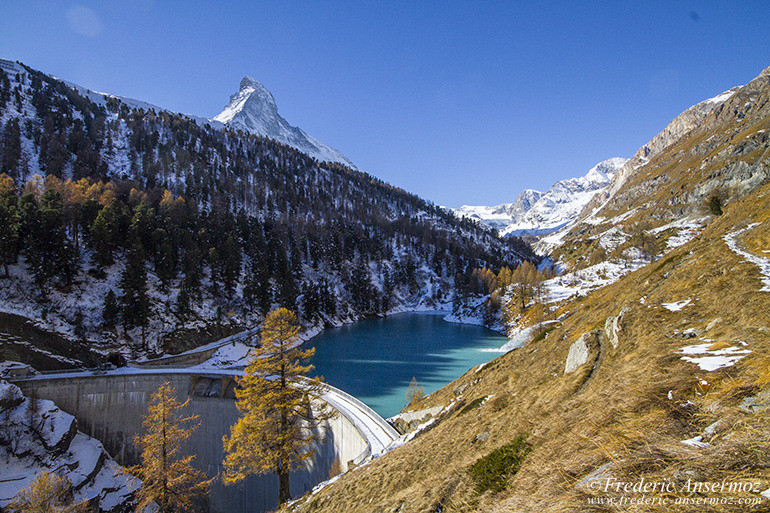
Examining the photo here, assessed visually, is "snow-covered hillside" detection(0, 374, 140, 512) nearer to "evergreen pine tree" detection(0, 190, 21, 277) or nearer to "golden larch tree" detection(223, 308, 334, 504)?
"golden larch tree" detection(223, 308, 334, 504)

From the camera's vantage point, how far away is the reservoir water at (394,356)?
4409 cm

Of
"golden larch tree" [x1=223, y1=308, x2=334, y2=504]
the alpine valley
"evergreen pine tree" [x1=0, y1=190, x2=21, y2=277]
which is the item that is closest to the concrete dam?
the alpine valley

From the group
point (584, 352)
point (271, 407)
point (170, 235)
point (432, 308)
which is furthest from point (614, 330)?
point (432, 308)

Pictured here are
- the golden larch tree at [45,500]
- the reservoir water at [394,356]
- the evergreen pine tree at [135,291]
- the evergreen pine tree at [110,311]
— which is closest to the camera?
the golden larch tree at [45,500]

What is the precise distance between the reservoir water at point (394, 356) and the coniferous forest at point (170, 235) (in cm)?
1882

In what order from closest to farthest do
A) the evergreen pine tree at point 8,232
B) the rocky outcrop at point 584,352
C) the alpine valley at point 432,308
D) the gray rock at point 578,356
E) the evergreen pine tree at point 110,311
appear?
1. the alpine valley at point 432,308
2. the rocky outcrop at point 584,352
3. the gray rock at point 578,356
4. the evergreen pine tree at point 8,232
5. the evergreen pine tree at point 110,311

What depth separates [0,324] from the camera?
40094mm

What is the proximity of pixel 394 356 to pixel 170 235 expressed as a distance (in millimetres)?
59063

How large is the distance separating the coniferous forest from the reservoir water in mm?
18821

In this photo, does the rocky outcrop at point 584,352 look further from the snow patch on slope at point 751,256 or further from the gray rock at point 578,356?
the snow patch on slope at point 751,256

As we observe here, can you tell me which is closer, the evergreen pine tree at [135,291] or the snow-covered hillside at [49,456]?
the snow-covered hillside at [49,456]

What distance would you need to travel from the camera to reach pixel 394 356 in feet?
205

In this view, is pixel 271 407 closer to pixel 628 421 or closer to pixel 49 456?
pixel 628 421

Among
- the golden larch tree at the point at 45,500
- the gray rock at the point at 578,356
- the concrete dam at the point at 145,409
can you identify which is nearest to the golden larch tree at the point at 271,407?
the concrete dam at the point at 145,409
